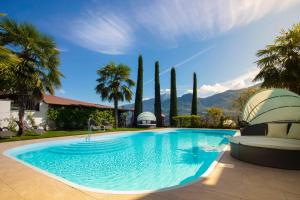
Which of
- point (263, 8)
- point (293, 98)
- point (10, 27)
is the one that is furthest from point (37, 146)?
point (263, 8)

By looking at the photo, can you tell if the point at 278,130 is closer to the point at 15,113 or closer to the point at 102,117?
the point at 102,117

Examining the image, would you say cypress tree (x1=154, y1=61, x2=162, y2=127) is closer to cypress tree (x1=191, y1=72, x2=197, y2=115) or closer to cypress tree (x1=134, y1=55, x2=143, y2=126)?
cypress tree (x1=134, y1=55, x2=143, y2=126)

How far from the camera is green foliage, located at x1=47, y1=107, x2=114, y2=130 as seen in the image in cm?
1907

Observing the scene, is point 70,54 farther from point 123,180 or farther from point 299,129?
point 299,129

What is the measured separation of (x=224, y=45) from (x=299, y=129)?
413 inches

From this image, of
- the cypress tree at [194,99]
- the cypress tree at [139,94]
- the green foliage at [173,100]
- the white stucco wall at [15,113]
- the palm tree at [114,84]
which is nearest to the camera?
the white stucco wall at [15,113]

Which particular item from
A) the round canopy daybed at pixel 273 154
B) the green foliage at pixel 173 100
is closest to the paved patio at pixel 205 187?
the round canopy daybed at pixel 273 154

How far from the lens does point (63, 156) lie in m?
9.00

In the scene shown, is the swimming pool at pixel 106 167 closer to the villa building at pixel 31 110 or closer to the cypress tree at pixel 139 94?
the villa building at pixel 31 110

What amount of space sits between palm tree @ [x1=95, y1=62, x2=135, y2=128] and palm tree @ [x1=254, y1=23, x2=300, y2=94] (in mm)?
14814

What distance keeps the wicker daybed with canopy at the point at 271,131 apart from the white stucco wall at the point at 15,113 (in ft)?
56.2

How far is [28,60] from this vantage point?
12.3m

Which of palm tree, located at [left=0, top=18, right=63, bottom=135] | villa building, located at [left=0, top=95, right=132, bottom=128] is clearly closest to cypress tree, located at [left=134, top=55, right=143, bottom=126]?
villa building, located at [left=0, top=95, right=132, bottom=128]

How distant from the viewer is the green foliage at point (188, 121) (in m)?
27.2
